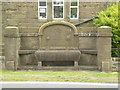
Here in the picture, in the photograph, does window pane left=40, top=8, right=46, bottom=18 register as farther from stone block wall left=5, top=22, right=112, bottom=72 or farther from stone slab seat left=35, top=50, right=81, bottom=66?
stone slab seat left=35, top=50, right=81, bottom=66

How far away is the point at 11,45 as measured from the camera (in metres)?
11.9

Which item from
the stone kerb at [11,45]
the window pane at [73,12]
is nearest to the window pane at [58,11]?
the window pane at [73,12]

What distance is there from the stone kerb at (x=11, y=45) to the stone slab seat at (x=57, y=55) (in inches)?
39.4

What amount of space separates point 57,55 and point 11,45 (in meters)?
2.14

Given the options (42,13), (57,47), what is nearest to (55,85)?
(57,47)

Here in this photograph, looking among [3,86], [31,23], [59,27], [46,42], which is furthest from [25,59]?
[31,23]

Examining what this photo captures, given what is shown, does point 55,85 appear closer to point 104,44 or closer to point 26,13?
point 104,44

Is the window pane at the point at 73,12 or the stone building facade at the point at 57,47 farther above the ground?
the window pane at the point at 73,12

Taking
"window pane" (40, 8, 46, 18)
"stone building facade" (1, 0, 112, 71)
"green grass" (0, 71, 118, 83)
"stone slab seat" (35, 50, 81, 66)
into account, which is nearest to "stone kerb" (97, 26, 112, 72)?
"stone building facade" (1, 0, 112, 71)

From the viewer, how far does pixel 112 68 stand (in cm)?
1185

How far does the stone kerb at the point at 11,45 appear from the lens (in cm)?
1177

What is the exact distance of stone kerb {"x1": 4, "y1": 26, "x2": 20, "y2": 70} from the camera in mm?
11766

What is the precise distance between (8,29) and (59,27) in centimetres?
234

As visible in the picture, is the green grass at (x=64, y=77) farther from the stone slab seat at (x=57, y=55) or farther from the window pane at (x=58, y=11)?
the window pane at (x=58, y=11)
